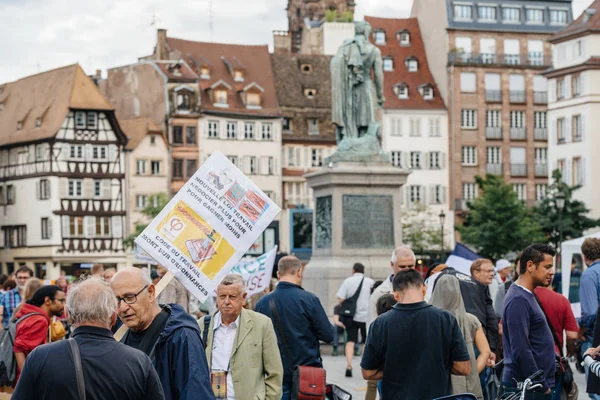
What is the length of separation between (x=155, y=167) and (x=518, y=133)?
22.0 meters

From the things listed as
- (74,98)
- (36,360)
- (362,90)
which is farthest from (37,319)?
(74,98)

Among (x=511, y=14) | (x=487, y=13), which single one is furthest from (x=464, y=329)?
(x=511, y=14)

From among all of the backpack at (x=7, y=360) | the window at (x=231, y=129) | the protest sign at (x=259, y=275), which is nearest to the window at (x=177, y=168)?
the window at (x=231, y=129)

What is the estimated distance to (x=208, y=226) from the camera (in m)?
7.94

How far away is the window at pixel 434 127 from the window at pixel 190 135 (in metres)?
14.2

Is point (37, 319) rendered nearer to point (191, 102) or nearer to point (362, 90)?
point (362, 90)

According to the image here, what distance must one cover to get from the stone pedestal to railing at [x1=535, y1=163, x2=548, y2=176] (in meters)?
62.0

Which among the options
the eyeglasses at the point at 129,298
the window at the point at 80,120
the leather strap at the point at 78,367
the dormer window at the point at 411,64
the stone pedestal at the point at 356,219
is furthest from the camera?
the dormer window at the point at 411,64

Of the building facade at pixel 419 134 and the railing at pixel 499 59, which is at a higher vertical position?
the railing at pixel 499 59

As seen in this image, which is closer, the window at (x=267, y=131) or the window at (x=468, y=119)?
the window at (x=267, y=131)

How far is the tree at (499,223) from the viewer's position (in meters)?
66.0

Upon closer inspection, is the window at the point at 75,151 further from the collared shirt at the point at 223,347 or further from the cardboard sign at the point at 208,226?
the cardboard sign at the point at 208,226

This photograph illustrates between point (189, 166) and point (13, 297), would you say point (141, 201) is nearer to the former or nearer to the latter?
point (189, 166)

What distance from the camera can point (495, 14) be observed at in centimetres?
8300
